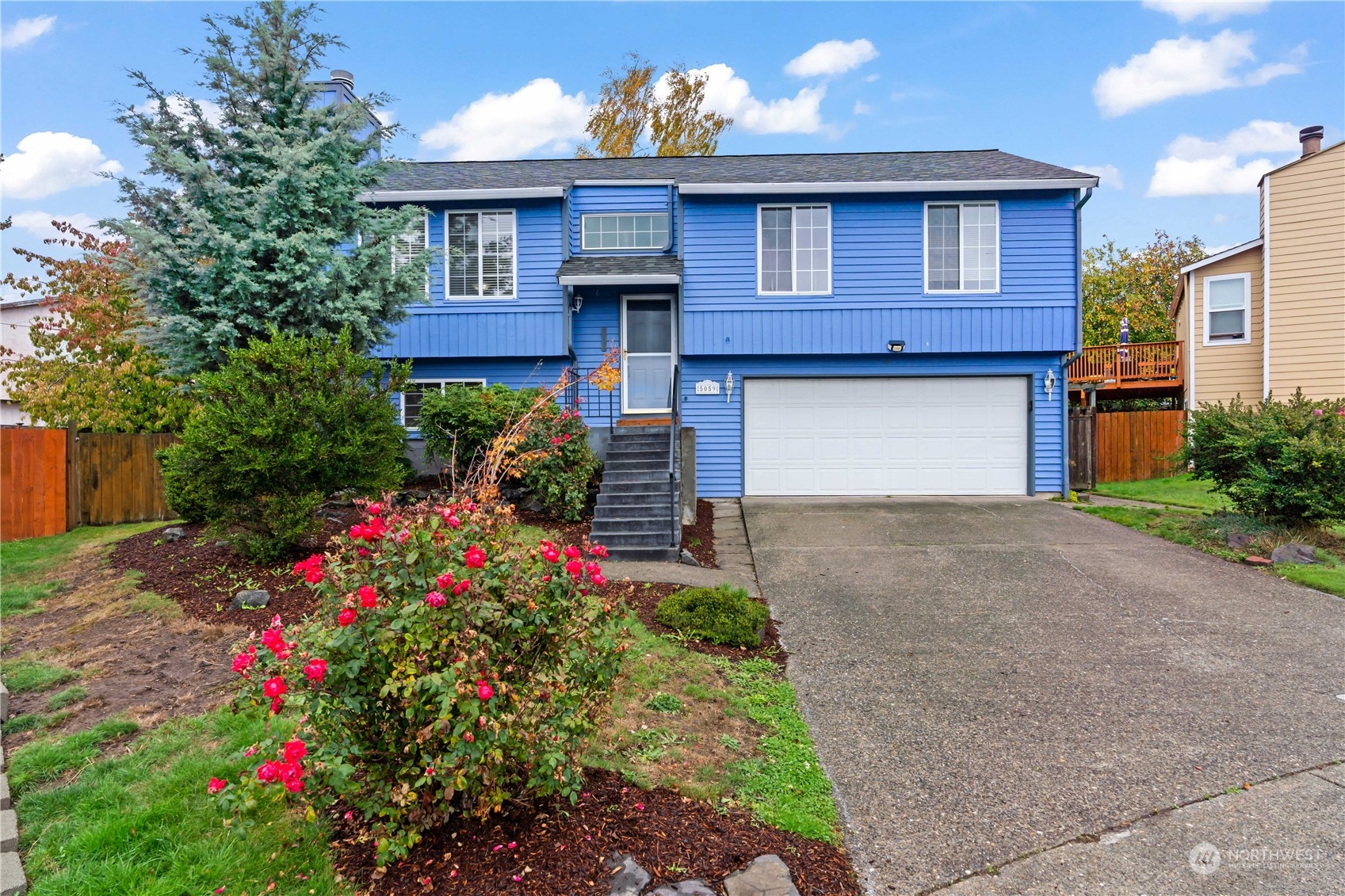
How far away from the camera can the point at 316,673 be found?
94.6 inches

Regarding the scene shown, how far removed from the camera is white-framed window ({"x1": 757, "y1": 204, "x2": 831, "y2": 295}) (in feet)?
41.7

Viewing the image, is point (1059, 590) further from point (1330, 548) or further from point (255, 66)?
point (255, 66)

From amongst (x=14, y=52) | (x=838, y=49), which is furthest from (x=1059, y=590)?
(x=838, y=49)

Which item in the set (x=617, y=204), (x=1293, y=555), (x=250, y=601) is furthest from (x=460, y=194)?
(x=1293, y=555)

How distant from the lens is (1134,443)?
16.2 m

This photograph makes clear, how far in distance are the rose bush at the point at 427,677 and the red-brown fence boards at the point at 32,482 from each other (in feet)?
33.9

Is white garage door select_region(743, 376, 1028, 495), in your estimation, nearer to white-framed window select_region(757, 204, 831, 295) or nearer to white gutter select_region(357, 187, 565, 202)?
white-framed window select_region(757, 204, 831, 295)

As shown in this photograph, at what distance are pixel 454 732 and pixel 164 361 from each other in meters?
8.59

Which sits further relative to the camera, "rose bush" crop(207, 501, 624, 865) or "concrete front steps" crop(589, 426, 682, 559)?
"concrete front steps" crop(589, 426, 682, 559)

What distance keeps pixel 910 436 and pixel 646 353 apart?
481 centimetres

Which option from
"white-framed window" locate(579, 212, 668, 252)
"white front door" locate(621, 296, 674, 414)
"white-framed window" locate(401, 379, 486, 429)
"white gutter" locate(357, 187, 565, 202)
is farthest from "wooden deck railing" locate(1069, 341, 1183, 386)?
"white-framed window" locate(401, 379, 486, 429)

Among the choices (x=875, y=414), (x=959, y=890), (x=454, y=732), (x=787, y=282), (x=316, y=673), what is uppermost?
(x=787, y=282)

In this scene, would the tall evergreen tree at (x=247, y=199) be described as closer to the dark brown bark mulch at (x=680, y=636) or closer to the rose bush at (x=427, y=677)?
the dark brown bark mulch at (x=680, y=636)

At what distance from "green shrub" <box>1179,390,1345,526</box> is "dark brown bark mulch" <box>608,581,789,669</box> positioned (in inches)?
272
